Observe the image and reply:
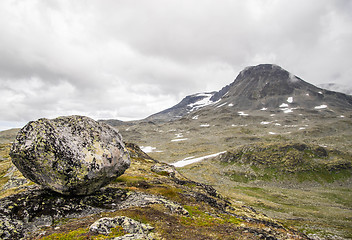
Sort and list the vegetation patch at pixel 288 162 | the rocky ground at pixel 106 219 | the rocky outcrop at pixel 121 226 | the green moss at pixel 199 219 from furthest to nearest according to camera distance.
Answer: the vegetation patch at pixel 288 162 < the green moss at pixel 199 219 < the rocky ground at pixel 106 219 < the rocky outcrop at pixel 121 226

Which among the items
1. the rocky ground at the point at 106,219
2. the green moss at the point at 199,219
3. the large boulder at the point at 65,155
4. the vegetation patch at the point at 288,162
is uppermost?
the large boulder at the point at 65,155

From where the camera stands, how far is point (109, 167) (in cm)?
1847

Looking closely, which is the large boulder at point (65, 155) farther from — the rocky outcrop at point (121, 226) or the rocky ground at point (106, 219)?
the rocky outcrop at point (121, 226)

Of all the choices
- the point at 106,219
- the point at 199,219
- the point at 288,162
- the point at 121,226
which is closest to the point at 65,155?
the point at 106,219

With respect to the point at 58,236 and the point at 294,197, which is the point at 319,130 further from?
the point at 58,236

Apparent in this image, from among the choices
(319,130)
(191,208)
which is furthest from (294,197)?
(319,130)

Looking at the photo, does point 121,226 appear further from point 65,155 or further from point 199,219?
point 65,155

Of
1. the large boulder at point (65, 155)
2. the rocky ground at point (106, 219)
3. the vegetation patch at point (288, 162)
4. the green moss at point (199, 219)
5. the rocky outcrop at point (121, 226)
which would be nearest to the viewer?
the rocky outcrop at point (121, 226)

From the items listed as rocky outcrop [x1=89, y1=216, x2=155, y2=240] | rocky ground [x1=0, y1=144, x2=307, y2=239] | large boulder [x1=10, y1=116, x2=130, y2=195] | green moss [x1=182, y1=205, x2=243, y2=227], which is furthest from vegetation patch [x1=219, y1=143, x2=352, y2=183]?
rocky outcrop [x1=89, y1=216, x2=155, y2=240]

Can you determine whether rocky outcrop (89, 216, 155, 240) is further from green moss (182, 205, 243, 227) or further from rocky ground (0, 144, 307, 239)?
green moss (182, 205, 243, 227)

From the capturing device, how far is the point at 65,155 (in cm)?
1620

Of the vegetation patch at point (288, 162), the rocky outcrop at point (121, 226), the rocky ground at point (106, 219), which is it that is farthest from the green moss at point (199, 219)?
the vegetation patch at point (288, 162)

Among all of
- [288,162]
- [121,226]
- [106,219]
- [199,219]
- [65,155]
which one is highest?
[65,155]

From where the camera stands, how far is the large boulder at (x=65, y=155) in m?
15.4
